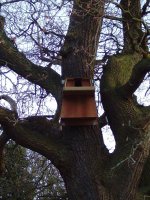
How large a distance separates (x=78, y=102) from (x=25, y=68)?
90cm

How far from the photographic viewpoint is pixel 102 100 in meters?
4.71

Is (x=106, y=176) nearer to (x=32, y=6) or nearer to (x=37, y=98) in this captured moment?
(x=37, y=98)

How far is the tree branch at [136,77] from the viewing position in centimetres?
410

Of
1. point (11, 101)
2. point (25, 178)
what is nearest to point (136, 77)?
point (11, 101)

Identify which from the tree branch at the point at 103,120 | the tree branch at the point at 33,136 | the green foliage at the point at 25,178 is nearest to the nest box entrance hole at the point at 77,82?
the tree branch at the point at 33,136

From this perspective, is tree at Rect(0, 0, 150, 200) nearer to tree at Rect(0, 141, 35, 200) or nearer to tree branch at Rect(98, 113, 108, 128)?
tree branch at Rect(98, 113, 108, 128)

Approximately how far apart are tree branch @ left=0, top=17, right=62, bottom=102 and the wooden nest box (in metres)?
0.56

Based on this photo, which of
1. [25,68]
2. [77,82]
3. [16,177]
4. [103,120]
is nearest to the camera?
[77,82]

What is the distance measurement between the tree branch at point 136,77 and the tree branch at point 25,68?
79 centimetres

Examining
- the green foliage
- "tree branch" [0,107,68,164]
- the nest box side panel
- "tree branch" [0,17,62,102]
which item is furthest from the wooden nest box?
the green foliage

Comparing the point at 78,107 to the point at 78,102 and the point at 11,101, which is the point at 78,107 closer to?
the point at 78,102

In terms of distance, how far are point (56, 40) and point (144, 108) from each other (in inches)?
52.2

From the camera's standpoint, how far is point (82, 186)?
4289 mm

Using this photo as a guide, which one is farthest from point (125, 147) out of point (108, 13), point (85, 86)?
point (108, 13)
